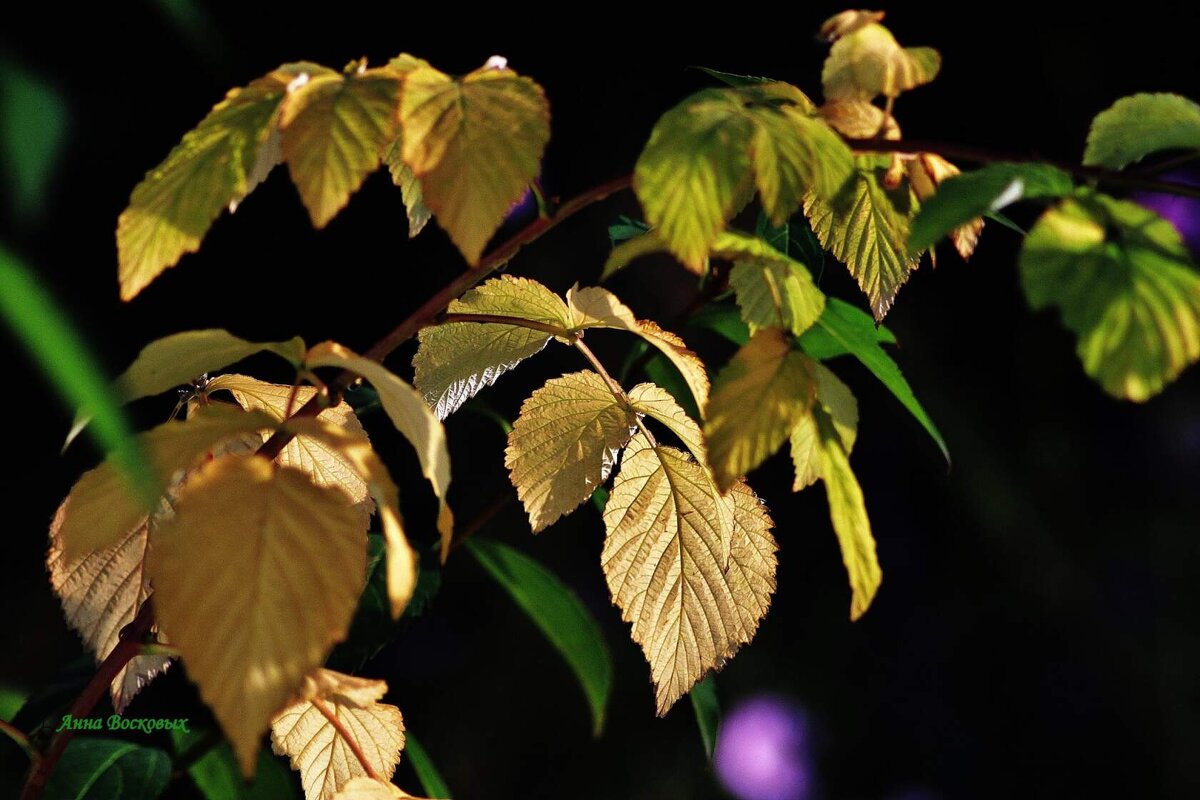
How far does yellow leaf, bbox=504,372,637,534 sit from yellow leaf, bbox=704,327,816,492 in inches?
4.6

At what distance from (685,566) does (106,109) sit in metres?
1.18

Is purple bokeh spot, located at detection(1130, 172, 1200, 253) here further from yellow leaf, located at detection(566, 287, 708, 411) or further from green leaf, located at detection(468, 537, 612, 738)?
yellow leaf, located at detection(566, 287, 708, 411)

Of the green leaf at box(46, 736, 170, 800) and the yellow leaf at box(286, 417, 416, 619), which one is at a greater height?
the yellow leaf at box(286, 417, 416, 619)

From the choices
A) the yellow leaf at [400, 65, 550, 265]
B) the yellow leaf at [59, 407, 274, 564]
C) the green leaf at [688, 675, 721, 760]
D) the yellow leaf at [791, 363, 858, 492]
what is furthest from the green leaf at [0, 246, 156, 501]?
the green leaf at [688, 675, 721, 760]

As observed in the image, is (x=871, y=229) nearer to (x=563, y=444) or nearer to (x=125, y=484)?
(x=563, y=444)

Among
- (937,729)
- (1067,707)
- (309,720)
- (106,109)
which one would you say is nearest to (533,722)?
(937,729)

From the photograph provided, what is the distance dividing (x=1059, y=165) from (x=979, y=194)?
52 millimetres

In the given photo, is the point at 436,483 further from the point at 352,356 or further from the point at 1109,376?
the point at 1109,376

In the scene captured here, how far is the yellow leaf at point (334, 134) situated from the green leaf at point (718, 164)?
0.27ft

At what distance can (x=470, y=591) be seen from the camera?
2016 mm

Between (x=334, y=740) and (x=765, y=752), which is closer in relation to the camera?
(x=334, y=740)

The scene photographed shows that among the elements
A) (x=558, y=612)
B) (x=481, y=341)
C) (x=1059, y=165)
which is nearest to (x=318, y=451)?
(x=481, y=341)

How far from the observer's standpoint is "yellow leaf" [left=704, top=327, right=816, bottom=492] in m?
0.38

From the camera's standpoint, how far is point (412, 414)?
0.37 meters
